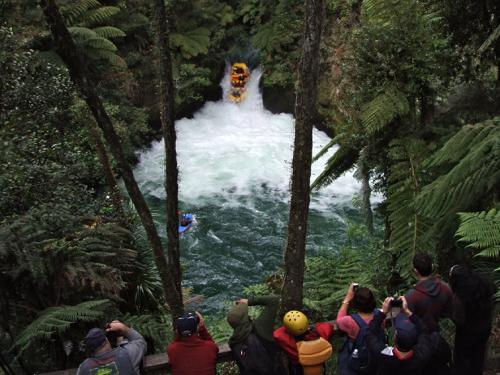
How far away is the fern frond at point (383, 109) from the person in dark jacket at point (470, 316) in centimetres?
165

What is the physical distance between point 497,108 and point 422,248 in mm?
1576

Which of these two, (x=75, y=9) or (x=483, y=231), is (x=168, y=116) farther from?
(x=75, y=9)

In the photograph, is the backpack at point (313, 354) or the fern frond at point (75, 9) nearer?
the backpack at point (313, 354)

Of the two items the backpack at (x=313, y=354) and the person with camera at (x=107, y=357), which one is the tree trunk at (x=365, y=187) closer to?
the backpack at (x=313, y=354)

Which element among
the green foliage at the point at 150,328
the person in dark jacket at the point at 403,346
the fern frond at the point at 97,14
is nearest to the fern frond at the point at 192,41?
the fern frond at the point at 97,14

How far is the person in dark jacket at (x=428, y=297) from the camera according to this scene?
11.1ft

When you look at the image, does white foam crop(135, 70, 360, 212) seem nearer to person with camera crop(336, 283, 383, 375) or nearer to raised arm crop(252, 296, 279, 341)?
raised arm crop(252, 296, 279, 341)

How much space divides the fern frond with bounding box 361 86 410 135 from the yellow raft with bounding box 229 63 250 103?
49.9ft

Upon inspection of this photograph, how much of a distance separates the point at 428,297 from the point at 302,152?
130cm

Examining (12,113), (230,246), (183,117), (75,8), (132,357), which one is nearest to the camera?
(132,357)

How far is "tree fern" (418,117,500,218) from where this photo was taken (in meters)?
3.63

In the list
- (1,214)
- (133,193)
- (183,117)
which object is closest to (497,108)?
(133,193)

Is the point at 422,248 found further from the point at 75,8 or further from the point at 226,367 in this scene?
the point at 75,8

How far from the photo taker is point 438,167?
485 cm
